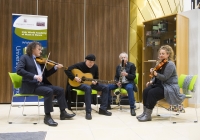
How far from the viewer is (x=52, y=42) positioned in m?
5.76

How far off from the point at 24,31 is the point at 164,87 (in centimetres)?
326

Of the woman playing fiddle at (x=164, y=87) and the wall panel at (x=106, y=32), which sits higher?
the wall panel at (x=106, y=32)

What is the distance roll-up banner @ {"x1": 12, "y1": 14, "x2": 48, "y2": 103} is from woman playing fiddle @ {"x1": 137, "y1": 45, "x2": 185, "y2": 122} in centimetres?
266

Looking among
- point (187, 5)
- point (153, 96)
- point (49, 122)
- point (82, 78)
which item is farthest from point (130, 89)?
point (187, 5)

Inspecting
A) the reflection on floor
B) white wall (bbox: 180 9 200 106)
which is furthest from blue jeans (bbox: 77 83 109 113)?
white wall (bbox: 180 9 200 106)

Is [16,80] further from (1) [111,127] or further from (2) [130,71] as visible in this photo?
(2) [130,71]

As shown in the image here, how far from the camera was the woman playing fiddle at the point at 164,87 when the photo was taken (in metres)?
3.82

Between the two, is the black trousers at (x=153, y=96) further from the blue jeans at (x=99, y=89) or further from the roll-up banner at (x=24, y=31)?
the roll-up banner at (x=24, y=31)

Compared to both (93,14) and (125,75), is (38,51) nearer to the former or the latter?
(125,75)

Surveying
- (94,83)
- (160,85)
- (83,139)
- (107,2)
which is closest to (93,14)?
(107,2)

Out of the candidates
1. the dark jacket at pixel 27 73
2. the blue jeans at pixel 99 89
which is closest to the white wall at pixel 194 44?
the blue jeans at pixel 99 89

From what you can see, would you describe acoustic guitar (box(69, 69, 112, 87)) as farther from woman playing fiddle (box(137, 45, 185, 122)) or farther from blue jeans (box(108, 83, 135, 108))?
woman playing fiddle (box(137, 45, 185, 122))

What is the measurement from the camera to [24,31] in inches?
211

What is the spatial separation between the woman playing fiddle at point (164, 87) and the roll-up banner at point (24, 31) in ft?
8.73
